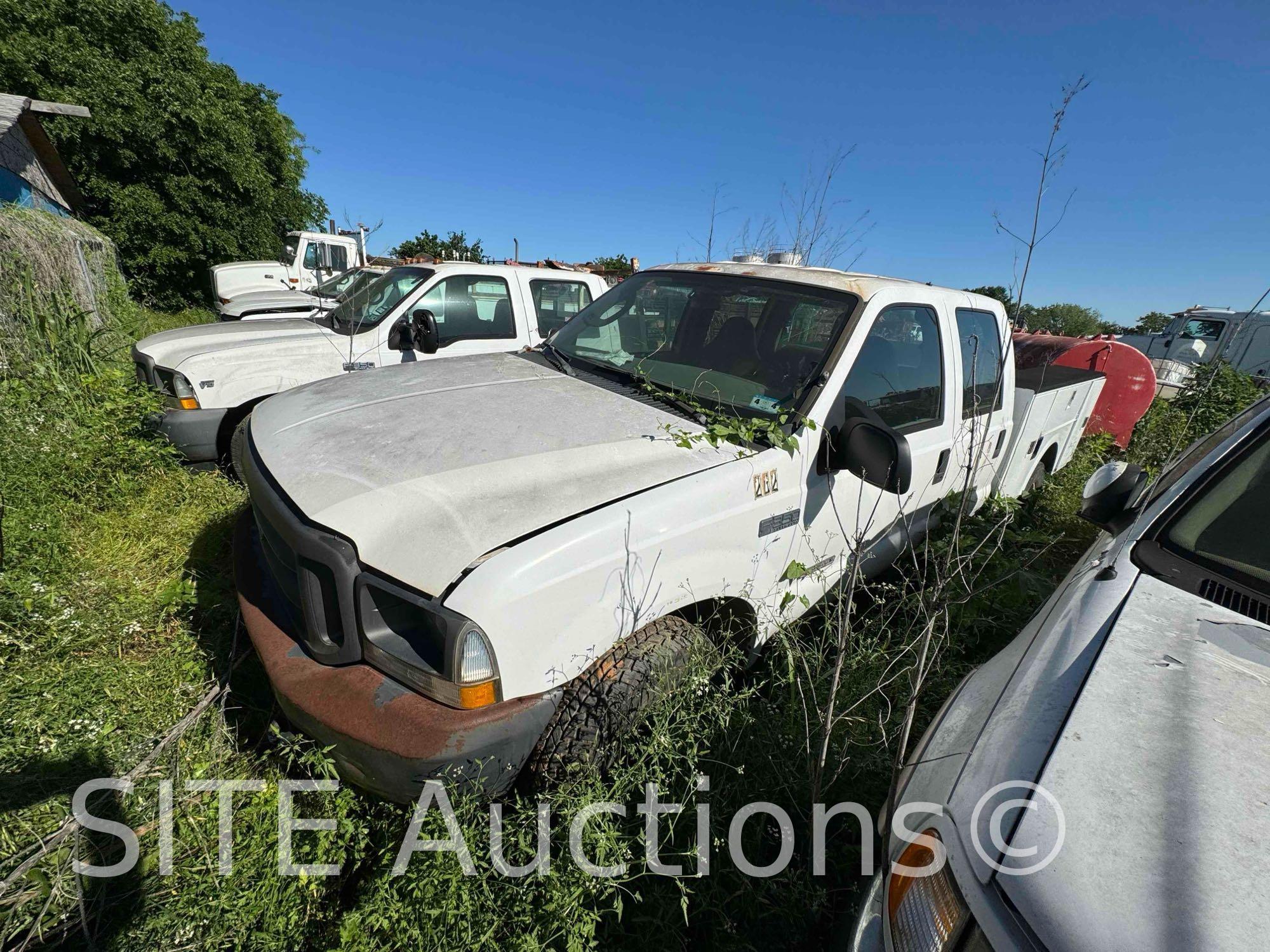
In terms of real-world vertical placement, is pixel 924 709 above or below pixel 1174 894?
below

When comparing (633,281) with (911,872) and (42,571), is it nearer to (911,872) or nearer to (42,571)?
(911,872)

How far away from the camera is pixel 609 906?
173 cm

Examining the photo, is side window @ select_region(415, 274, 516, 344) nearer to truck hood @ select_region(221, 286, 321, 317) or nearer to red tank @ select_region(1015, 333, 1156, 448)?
truck hood @ select_region(221, 286, 321, 317)

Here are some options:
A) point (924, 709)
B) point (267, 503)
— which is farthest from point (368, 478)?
point (924, 709)

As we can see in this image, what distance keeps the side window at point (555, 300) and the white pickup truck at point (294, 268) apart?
8.28 metres

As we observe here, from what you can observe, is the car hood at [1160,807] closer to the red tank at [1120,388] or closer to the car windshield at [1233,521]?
the car windshield at [1233,521]

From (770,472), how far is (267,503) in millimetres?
1748

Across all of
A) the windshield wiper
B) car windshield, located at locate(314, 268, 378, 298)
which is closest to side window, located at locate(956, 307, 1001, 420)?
the windshield wiper

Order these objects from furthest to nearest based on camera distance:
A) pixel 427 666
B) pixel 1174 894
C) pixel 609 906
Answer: pixel 609 906, pixel 427 666, pixel 1174 894

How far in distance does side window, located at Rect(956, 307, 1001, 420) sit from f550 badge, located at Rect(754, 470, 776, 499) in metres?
1.55

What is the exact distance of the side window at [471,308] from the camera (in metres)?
4.98

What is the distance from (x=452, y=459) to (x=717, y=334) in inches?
61.7

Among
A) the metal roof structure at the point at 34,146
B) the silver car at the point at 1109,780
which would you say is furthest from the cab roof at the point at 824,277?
the metal roof structure at the point at 34,146

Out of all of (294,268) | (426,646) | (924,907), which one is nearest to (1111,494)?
(924,907)
